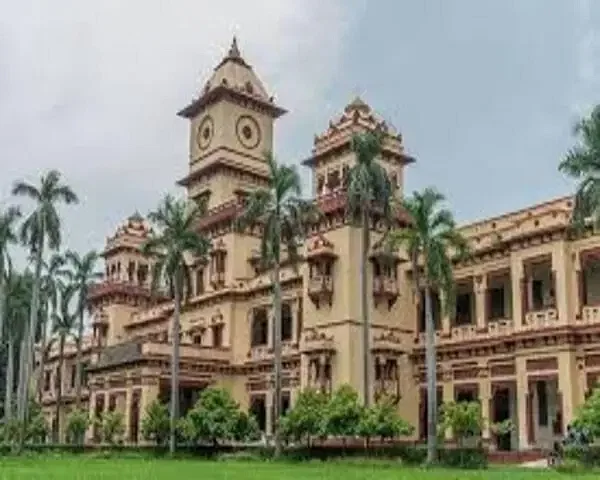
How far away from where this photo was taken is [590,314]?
4103 cm

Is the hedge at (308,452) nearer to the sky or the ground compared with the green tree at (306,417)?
nearer to the ground

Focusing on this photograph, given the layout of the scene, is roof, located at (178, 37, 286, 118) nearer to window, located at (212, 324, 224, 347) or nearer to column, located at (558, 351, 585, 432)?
window, located at (212, 324, 224, 347)

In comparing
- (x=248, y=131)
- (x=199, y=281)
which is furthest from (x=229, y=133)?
(x=199, y=281)

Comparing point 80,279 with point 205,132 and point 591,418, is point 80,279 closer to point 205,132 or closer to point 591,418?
point 205,132

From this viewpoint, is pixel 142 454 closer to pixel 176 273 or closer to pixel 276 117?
pixel 176 273

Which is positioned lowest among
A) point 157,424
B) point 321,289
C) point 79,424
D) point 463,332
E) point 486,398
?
point 79,424

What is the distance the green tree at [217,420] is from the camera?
46.4 meters

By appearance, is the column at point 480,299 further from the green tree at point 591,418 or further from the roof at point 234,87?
the roof at point 234,87

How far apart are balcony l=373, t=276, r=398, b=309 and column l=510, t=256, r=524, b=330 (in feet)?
22.9

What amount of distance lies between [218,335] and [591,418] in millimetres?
31717

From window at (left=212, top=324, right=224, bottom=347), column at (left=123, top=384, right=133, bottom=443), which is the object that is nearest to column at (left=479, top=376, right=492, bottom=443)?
window at (left=212, top=324, right=224, bottom=347)

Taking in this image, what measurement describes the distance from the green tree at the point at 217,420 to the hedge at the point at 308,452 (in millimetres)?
972

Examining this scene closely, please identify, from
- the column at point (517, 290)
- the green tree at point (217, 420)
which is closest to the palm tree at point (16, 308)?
the green tree at point (217, 420)

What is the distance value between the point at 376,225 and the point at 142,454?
17.3 m
